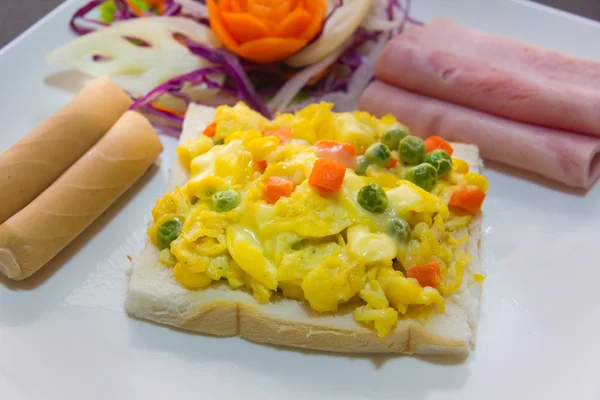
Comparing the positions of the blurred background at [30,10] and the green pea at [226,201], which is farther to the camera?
the blurred background at [30,10]

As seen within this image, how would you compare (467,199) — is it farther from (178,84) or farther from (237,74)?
(178,84)

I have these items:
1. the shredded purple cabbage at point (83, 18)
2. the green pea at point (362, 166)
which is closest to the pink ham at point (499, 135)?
the green pea at point (362, 166)

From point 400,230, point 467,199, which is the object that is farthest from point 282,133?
point 467,199

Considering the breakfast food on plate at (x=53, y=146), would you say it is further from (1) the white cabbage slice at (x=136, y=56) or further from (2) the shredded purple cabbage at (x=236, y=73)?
(1) the white cabbage slice at (x=136, y=56)


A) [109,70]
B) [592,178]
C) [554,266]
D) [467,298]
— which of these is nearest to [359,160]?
[467,298]

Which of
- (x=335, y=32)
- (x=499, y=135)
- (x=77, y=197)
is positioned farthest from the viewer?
(x=335, y=32)

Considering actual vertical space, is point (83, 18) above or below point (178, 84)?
above
